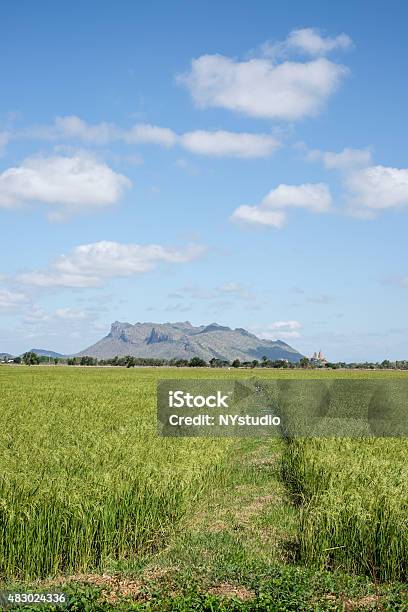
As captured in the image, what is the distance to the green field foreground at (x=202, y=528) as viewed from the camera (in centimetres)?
838

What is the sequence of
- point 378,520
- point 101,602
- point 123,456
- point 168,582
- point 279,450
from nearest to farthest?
point 101,602 < point 168,582 < point 378,520 < point 123,456 < point 279,450

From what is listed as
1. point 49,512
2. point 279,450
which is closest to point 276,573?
point 49,512

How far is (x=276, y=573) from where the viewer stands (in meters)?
8.60

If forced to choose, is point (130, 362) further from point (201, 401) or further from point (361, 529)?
point (361, 529)

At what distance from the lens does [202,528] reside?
36.8 ft

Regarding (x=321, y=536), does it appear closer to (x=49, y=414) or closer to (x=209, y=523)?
(x=209, y=523)

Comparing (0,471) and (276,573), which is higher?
(0,471)

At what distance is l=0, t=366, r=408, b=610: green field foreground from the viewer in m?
8.38

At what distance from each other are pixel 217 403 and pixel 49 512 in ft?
92.0
